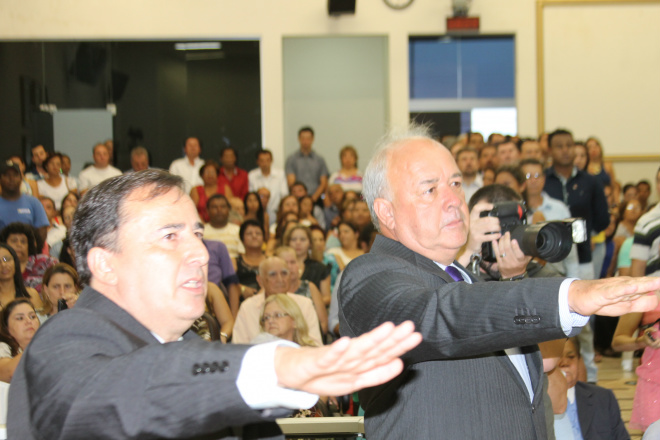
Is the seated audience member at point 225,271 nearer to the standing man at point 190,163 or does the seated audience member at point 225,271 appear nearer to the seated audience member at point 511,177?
the seated audience member at point 511,177

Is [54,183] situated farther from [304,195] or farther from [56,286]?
[56,286]

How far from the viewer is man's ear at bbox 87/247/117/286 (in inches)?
54.4

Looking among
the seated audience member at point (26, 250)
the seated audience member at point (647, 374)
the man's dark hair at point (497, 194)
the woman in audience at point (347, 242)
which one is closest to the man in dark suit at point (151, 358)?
the man's dark hair at point (497, 194)

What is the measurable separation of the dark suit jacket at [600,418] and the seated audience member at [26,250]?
13.5 feet

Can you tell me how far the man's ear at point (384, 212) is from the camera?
197cm

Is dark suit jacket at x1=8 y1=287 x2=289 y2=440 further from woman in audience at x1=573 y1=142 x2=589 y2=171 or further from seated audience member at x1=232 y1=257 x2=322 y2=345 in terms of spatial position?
woman in audience at x1=573 y1=142 x2=589 y2=171

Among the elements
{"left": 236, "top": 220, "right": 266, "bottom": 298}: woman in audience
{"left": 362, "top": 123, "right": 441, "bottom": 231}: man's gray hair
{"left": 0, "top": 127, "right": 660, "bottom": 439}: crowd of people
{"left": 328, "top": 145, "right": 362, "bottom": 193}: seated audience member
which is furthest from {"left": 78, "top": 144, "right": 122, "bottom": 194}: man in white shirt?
{"left": 362, "top": 123, "right": 441, "bottom": 231}: man's gray hair

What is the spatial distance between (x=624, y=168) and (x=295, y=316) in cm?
775

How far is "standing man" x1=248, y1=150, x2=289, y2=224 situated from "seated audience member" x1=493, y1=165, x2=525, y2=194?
509cm

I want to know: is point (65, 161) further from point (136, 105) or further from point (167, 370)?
point (167, 370)

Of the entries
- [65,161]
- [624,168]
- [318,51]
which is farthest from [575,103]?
[65,161]

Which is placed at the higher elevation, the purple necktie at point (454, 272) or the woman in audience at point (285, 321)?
the purple necktie at point (454, 272)

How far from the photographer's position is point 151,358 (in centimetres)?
104

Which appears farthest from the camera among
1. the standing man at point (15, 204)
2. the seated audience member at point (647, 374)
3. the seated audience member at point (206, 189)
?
the seated audience member at point (206, 189)
